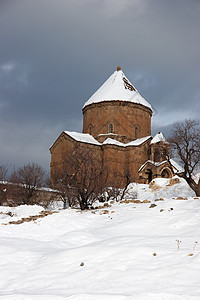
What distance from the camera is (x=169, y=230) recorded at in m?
8.35

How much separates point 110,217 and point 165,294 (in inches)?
287

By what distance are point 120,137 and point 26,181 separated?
43.7ft

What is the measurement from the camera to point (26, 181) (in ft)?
82.6

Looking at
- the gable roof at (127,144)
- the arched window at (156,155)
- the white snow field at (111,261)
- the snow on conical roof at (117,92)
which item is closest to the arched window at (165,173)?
the arched window at (156,155)

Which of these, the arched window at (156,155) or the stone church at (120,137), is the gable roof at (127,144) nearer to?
the stone church at (120,137)

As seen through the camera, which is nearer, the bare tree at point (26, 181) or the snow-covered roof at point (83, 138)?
the bare tree at point (26, 181)

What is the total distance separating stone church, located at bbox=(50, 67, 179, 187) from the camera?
3281 cm

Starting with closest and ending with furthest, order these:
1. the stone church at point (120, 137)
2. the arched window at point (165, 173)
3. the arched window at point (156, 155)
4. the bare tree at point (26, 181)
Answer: the bare tree at point (26, 181), the arched window at point (165, 173), the stone church at point (120, 137), the arched window at point (156, 155)

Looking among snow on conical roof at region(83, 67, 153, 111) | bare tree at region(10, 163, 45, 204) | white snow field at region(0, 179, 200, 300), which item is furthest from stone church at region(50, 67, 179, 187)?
white snow field at region(0, 179, 200, 300)

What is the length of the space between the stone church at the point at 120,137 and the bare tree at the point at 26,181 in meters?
5.06

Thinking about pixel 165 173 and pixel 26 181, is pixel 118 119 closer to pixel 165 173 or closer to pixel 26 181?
pixel 165 173

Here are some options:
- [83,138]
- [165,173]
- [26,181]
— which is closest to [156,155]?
[165,173]

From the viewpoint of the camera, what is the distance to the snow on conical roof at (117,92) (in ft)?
119

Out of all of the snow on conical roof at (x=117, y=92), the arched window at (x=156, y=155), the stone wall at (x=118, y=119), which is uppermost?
the snow on conical roof at (x=117, y=92)
